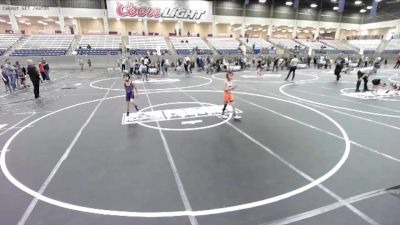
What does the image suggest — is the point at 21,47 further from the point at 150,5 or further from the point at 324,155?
the point at 324,155

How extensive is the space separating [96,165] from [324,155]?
211 inches

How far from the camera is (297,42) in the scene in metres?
49.5

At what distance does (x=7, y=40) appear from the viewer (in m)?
34.2

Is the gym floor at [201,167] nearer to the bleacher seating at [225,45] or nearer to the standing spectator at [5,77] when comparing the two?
the standing spectator at [5,77]

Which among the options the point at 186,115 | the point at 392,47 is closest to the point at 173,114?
the point at 186,115

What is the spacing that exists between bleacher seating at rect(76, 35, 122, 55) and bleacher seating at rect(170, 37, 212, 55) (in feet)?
29.8

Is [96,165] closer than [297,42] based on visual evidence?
Yes

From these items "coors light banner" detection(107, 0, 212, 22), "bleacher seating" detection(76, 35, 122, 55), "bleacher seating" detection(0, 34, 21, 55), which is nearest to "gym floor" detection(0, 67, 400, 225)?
"bleacher seating" detection(76, 35, 122, 55)

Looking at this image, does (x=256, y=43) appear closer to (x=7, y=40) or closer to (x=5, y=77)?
(x=5, y=77)

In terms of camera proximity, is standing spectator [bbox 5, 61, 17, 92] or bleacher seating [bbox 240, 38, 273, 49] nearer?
standing spectator [bbox 5, 61, 17, 92]

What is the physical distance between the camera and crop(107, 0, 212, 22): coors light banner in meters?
41.0

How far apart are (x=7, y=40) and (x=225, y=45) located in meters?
33.1

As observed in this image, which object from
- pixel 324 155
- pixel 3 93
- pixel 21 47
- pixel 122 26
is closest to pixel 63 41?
pixel 21 47

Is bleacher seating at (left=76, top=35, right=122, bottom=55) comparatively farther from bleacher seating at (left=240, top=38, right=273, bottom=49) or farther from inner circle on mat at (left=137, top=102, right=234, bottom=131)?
inner circle on mat at (left=137, top=102, right=234, bottom=131)
